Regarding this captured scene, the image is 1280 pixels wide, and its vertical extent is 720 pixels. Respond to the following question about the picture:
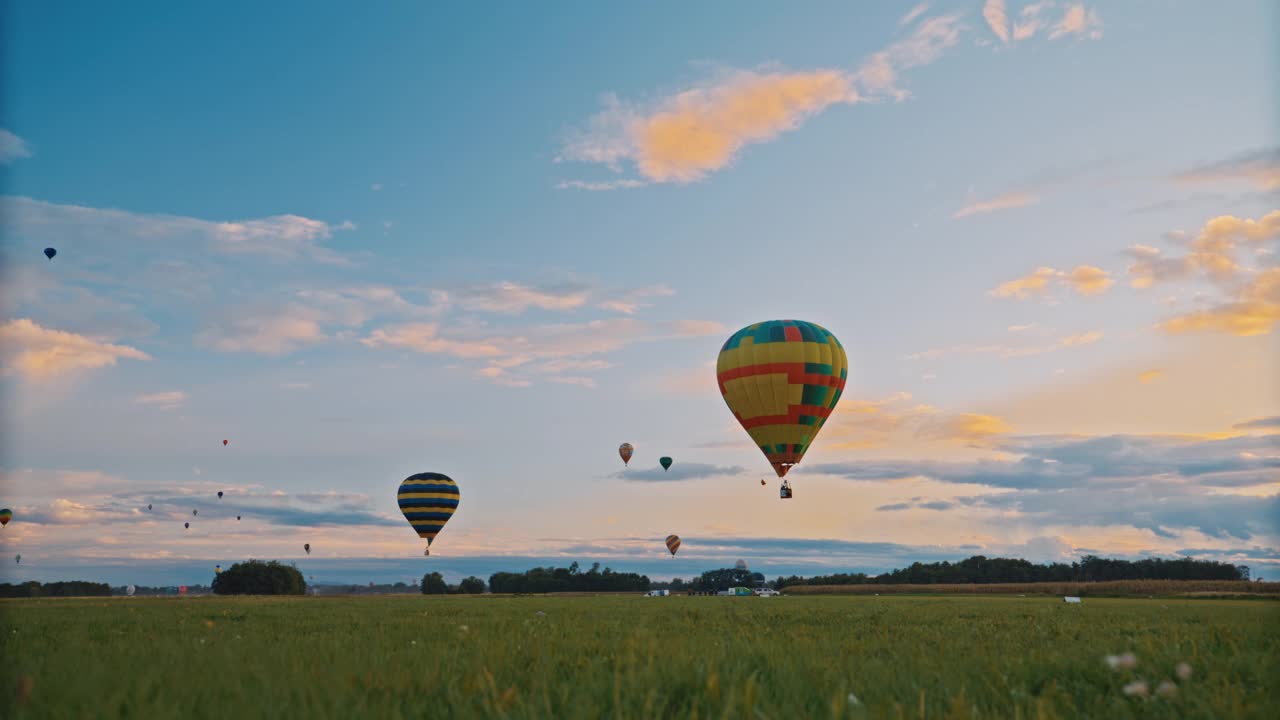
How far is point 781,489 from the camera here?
56125 millimetres

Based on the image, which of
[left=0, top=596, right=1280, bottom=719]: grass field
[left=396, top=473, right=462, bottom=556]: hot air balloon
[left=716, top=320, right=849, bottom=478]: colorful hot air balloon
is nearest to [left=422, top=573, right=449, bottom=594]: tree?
[left=396, top=473, right=462, bottom=556]: hot air balloon

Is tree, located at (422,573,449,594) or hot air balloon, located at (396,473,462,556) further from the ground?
hot air balloon, located at (396,473,462,556)

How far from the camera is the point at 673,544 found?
418 feet

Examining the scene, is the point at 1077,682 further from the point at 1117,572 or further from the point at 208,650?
the point at 1117,572

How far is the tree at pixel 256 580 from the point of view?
114188 millimetres

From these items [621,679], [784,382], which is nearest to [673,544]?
[784,382]

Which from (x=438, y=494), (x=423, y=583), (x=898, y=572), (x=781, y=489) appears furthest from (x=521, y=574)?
(x=781, y=489)

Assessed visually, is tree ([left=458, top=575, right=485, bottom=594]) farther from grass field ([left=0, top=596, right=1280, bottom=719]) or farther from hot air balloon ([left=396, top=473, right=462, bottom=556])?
grass field ([left=0, top=596, right=1280, bottom=719])

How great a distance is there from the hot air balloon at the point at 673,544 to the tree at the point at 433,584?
67145 mm

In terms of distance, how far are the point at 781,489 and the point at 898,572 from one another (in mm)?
109521

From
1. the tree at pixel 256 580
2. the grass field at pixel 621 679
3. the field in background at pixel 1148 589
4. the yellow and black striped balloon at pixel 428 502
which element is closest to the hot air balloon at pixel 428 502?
A: the yellow and black striped balloon at pixel 428 502

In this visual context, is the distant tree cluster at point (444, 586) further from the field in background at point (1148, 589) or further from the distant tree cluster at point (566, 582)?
the field in background at point (1148, 589)

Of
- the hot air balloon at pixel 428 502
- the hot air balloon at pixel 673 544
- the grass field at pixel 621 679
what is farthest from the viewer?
the hot air balloon at pixel 673 544

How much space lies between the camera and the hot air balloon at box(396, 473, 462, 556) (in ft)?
286
